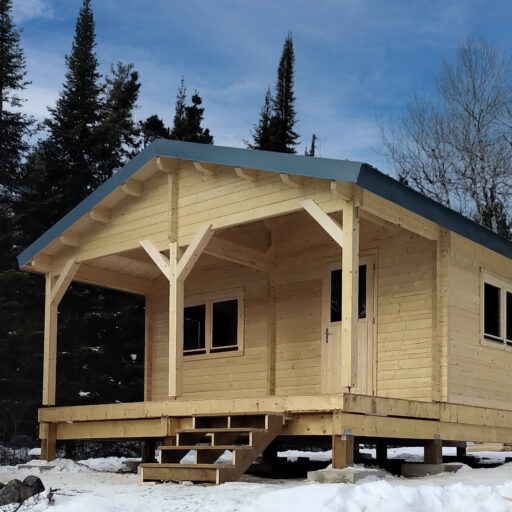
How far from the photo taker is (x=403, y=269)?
11.6 metres

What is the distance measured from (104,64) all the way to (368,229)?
1959 centimetres

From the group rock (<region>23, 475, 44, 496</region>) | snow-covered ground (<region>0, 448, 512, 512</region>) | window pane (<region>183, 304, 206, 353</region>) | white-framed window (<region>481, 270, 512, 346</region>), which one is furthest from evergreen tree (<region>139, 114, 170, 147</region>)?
rock (<region>23, 475, 44, 496</region>)

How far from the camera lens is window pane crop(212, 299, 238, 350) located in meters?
13.9

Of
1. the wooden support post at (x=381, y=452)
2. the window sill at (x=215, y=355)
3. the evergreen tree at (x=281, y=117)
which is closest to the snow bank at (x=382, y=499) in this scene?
the wooden support post at (x=381, y=452)

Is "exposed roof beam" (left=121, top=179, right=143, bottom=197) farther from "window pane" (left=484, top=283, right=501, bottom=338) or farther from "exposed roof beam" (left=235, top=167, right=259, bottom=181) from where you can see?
"window pane" (left=484, top=283, right=501, bottom=338)

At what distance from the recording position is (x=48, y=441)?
1288cm

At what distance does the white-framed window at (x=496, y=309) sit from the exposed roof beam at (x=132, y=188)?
5.35 metres

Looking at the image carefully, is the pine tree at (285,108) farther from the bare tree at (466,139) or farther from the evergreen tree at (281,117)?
the bare tree at (466,139)

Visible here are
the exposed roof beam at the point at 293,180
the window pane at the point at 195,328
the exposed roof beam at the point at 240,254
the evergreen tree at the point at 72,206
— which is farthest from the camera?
the evergreen tree at the point at 72,206

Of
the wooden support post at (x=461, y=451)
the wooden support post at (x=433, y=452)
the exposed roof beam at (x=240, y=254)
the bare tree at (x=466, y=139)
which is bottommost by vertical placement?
the wooden support post at (x=461, y=451)

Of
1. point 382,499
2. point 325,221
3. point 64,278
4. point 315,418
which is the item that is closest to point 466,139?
point 64,278

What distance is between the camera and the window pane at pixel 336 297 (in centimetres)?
1241

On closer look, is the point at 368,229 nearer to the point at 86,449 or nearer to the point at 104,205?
the point at 104,205

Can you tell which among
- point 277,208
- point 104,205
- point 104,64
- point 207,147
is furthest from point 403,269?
point 104,64
